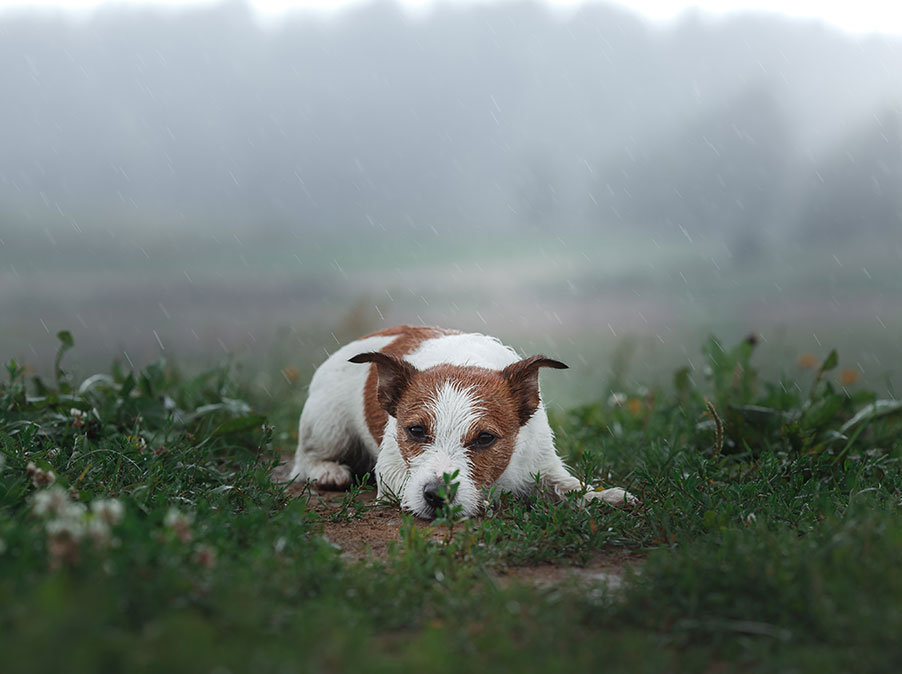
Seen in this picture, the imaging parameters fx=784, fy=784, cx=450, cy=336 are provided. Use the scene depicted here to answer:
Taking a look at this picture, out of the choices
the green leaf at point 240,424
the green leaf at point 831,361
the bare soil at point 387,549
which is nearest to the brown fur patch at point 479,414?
the bare soil at point 387,549

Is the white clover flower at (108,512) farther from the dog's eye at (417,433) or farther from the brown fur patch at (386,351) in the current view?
the brown fur patch at (386,351)

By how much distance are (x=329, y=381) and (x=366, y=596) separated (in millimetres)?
3038

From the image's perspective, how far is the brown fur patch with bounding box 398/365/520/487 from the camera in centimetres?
448

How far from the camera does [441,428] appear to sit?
4.49m

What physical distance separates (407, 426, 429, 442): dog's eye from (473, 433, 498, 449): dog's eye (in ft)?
0.95

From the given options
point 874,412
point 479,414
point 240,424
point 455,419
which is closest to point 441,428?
point 455,419

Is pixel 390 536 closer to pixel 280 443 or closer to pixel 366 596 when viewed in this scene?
pixel 366 596

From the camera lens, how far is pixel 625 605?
294cm

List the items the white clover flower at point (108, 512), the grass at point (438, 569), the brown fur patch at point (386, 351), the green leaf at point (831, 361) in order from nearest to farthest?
1. the grass at point (438, 569)
2. the white clover flower at point (108, 512)
3. the brown fur patch at point (386, 351)
4. the green leaf at point (831, 361)

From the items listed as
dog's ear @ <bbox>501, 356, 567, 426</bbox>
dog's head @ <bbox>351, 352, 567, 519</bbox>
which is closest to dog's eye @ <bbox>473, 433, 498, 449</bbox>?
dog's head @ <bbox>351, 352, 567, 519</bbox>

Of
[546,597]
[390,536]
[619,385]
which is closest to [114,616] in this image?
[546,597]

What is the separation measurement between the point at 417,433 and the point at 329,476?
1149 mm

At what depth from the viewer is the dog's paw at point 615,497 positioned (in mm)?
4504

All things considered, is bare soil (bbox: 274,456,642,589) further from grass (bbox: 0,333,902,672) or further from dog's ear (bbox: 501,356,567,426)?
dog's ear (bbox: 501,356,567,426)
